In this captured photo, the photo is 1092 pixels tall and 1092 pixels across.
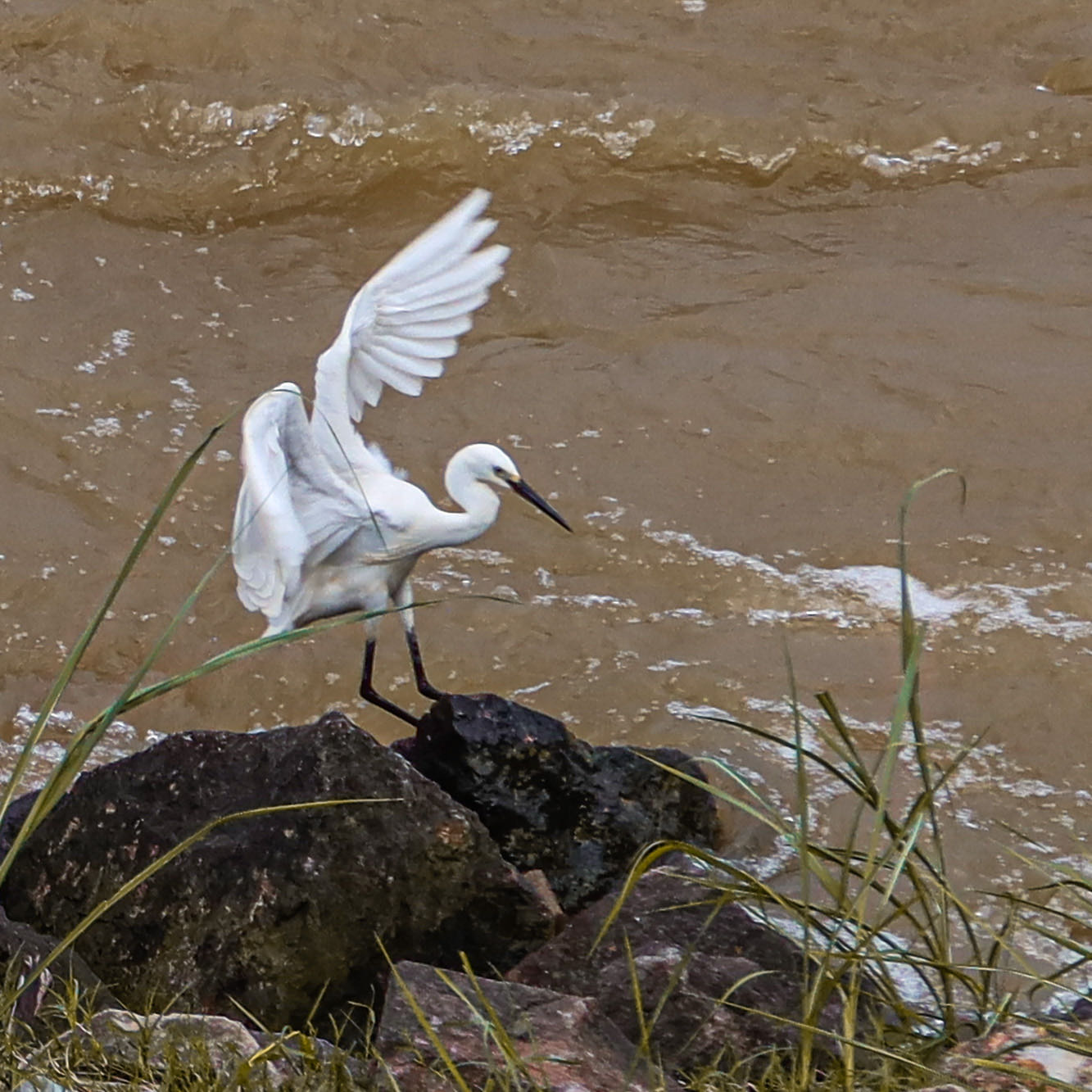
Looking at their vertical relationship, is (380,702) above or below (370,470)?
Answer: below

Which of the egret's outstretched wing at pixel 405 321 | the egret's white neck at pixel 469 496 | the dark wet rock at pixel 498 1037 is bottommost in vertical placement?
the dark wet rock at pixel 498 1037

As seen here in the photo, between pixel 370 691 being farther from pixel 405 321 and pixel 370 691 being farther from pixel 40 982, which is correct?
pixel 40 982

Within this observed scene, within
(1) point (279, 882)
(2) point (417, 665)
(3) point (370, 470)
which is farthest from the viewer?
(2) point (417, 665)

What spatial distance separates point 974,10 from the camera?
1084cm

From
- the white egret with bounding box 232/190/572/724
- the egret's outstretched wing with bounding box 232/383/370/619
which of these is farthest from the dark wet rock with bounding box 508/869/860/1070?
the white egret with bounding box 232/190/572/724

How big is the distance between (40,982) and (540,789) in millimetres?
1914

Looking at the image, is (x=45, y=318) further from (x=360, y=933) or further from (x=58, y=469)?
(x=360, y=933)

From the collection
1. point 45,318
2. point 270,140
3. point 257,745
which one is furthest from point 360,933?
point 270,140

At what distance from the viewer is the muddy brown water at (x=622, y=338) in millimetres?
6492

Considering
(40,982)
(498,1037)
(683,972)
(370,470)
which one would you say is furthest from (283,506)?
(498,1037)

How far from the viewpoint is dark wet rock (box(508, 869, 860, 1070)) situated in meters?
3.04

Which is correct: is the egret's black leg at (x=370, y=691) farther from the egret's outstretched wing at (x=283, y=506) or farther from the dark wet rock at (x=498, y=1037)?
the dark wet rock at (x=498, y=1037)

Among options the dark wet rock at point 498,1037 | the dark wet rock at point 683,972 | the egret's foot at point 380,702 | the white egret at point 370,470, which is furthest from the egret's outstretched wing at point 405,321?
the dark wet rock at point 498,1037

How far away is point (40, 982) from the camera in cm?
299
